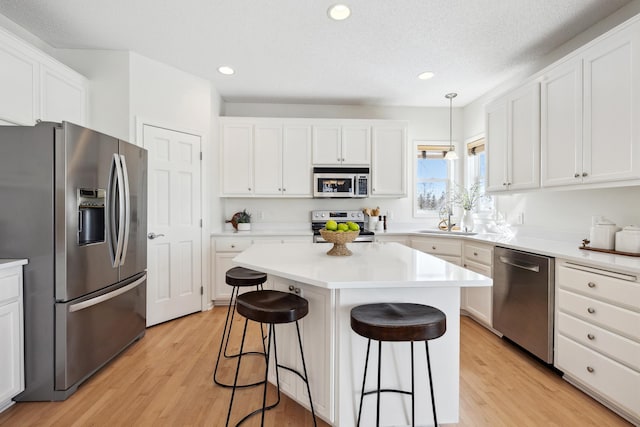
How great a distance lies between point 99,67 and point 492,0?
3.34 m

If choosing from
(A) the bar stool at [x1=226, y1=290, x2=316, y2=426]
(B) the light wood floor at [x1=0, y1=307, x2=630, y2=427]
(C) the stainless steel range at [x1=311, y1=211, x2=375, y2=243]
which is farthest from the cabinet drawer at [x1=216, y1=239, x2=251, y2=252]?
(A) the bar stool at [x1=226, y1=290, x2=316, y2=426]

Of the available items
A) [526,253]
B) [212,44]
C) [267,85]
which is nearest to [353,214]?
[267,85]

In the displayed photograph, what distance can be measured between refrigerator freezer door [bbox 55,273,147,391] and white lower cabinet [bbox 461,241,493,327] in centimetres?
314

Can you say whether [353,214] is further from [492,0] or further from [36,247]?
[36,247]

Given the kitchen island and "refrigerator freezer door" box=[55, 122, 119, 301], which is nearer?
the kitchen island

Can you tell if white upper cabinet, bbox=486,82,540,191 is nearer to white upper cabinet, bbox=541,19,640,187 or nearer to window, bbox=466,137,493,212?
white upper cabinet, bbox=541,19,640,187

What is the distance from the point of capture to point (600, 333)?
1871 millimetres

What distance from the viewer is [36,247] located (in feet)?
6.28

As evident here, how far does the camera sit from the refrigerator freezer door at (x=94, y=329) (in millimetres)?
1941

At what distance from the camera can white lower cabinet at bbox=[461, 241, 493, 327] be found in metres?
2.96

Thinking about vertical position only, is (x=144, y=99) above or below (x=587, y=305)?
above

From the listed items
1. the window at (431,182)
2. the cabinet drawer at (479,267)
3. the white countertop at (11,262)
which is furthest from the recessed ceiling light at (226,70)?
the cabinet drawer at (479,267)

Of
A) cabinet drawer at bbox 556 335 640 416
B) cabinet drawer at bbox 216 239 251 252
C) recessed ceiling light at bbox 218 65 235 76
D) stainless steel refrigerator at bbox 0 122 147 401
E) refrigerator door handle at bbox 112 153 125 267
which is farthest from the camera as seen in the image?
cabinet drawer at bbox 216 239 251 252

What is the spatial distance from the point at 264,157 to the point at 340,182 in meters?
1.03
